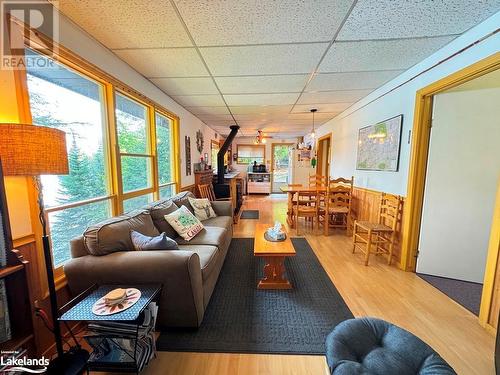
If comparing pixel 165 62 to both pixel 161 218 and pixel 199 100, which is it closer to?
pixel 199 100

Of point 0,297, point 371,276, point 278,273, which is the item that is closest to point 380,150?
point 371,276

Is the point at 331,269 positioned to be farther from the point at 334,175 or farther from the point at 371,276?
the point at 334,175

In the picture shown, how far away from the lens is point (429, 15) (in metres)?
1.56

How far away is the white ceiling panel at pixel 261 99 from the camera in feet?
11.1

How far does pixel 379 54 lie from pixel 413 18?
0.57 m

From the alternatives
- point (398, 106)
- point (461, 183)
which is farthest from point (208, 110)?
point (461, 183)

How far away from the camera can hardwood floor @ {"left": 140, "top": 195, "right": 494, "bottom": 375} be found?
1.39 metres

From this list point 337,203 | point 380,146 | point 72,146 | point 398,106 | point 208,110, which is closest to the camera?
point 72,146

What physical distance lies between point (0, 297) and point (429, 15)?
3.15 metres

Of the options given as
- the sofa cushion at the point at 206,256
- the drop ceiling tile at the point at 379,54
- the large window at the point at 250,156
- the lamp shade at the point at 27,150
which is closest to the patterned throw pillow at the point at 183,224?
the sofa cushion at the point at 206,256

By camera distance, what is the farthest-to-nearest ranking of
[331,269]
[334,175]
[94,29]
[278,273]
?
1. [334,175]
2. [331,269]
3. [278,273]
4. [94,29]

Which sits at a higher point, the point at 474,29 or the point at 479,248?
the point at 474,29

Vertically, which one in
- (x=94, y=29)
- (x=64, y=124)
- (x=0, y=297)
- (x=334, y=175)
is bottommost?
(x=0, y=297)

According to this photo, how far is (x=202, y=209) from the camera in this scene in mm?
3266
